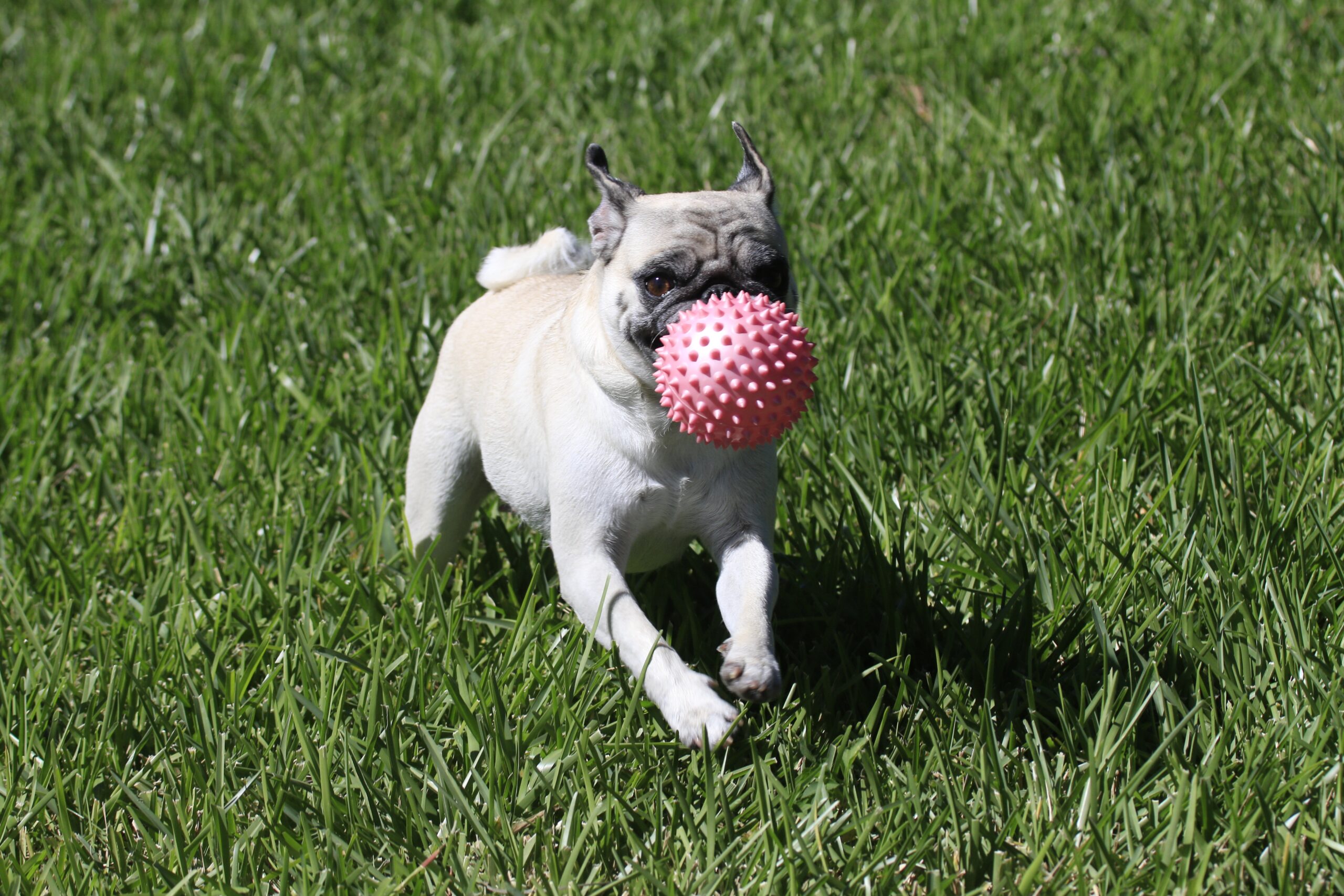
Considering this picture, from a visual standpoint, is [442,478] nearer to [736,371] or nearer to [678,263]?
[678,263]

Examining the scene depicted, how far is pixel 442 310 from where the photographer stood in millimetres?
5496

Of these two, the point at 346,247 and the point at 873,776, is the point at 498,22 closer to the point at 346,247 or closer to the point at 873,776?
the point at 346,247

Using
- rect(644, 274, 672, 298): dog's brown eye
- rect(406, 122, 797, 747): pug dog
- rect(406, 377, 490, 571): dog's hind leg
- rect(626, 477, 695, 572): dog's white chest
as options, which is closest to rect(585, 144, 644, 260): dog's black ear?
rect(406, 122, 797, 747): pug dog

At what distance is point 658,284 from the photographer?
3117 millimetres

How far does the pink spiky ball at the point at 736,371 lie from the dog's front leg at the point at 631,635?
51 cm

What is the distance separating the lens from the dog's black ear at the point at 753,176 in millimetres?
3477

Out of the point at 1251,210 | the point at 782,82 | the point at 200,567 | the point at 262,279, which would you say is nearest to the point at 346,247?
the point at 262,279

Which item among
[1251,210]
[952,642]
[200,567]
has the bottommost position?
[200,567]

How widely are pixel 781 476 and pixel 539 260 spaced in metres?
1.13

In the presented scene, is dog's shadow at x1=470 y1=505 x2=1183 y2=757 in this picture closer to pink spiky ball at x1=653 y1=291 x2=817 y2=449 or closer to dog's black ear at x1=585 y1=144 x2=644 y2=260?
pink spiky ball at x1=653 y1=291 x2=817 y2=449

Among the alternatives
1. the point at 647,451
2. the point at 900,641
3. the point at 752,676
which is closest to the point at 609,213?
the point at 647,451

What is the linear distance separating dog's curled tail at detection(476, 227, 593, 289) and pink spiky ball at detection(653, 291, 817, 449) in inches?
54.0

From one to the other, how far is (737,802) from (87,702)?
74.6 inches

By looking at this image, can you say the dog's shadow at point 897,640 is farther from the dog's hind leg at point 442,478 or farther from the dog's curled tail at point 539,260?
the dog's curled tail at point 539,260
